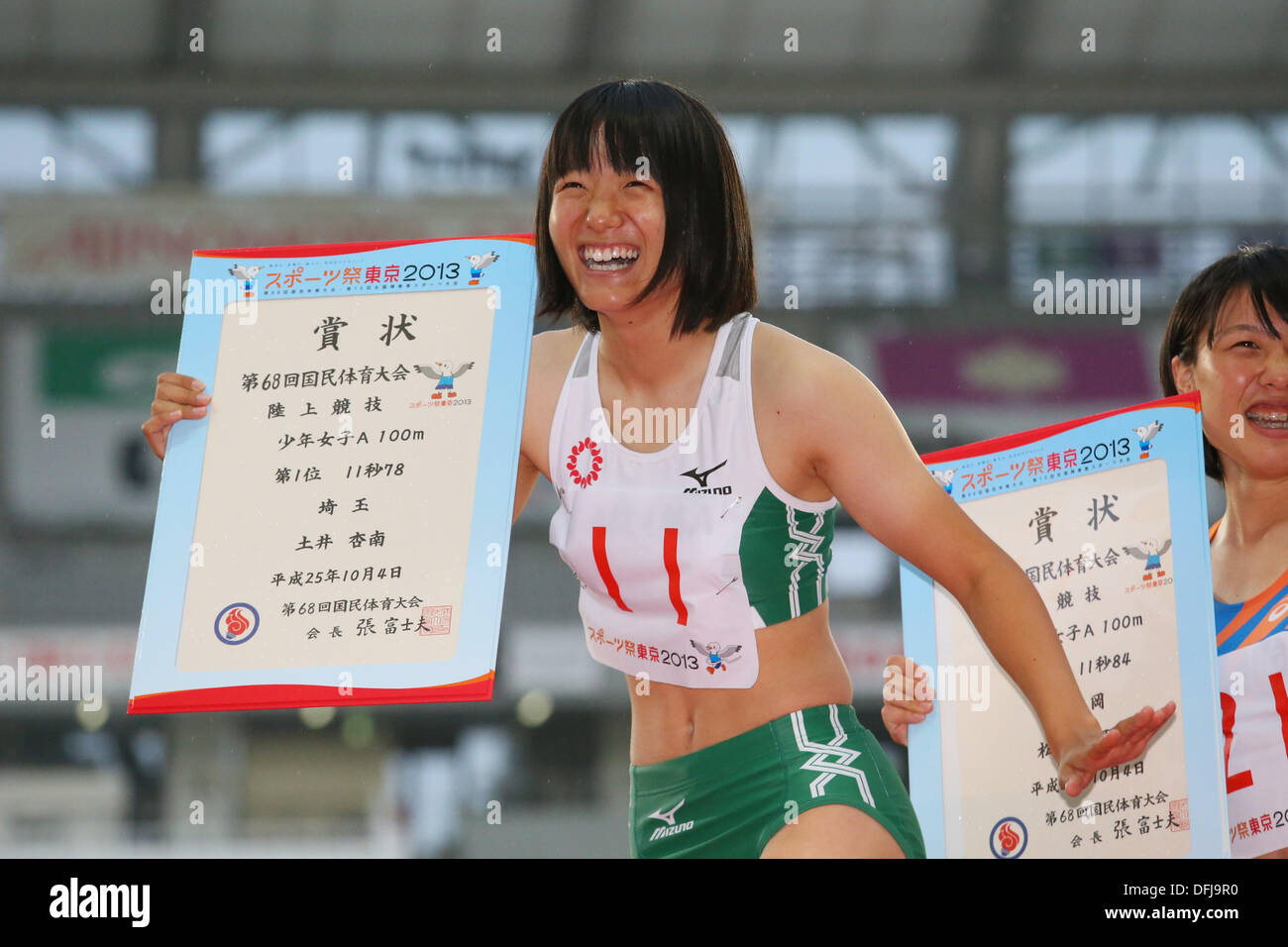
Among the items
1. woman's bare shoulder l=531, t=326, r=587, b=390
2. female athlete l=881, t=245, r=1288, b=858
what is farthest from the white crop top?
female athlete l=881, t=245, r=1288, b=858

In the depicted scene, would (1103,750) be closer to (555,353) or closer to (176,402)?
(555,353)

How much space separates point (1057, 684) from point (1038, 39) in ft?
38.8

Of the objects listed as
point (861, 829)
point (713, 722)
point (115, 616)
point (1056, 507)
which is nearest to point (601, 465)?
point (713, 722)

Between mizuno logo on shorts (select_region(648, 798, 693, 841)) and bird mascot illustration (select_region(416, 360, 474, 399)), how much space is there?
79cm

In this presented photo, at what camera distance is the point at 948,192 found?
13125 mm

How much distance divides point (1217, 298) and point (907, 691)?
959 millimetres

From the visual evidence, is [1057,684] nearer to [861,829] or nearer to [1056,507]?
[861,829]

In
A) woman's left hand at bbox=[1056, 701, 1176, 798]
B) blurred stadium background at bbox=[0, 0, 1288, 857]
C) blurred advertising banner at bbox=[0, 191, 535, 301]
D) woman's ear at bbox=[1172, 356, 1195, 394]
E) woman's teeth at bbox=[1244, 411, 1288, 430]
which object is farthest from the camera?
blurred stadium background at bbox=[0, 0, 1288, 857]

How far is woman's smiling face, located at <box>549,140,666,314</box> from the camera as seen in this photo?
7.70 feet

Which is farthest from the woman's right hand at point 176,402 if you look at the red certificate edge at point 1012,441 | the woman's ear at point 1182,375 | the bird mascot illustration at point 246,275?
the woman's ear at point 1182,375

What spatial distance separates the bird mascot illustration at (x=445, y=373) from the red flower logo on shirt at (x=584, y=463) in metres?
0.24

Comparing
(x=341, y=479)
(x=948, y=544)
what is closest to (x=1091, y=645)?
(x=948, y=544)

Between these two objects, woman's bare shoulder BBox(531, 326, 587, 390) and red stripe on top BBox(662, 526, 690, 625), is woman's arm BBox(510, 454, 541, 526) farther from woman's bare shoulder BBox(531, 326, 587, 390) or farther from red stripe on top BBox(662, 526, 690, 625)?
red stripe on top BBox(662, 526, 690, 625)

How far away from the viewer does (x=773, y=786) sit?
231cm
